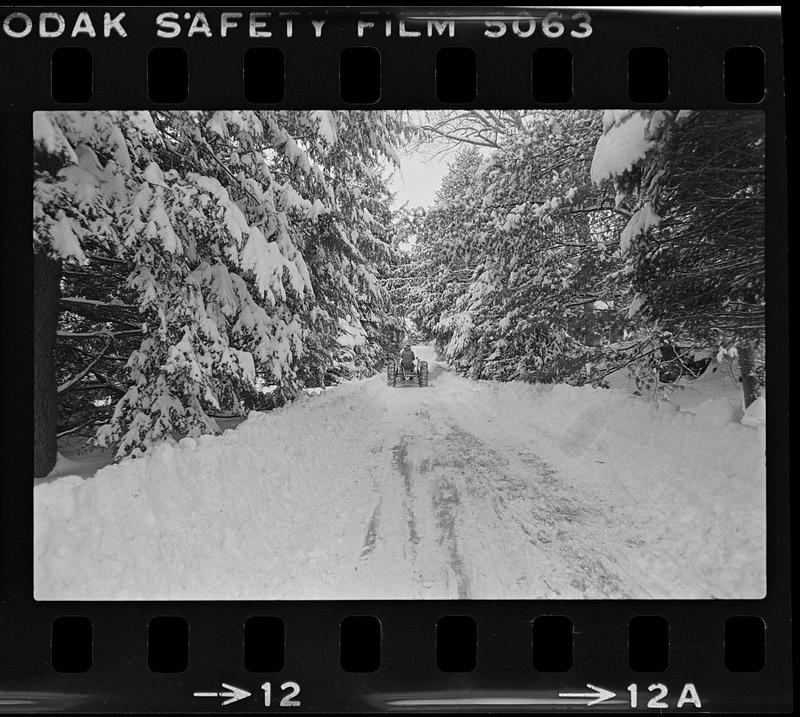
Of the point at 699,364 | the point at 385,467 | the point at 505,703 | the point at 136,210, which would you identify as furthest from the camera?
the point at 385,467

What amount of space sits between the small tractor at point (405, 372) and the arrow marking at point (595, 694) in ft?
14.1

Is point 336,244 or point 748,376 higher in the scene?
point 336,244

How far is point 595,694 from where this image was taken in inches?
85.2

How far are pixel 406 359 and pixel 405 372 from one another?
66 centimetres

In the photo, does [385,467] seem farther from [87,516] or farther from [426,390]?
[426,390]

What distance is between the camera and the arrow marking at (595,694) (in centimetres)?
216

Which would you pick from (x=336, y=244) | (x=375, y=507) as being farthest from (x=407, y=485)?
(x=336, y=244)

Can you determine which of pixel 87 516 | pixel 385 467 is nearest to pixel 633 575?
pixel 385 467

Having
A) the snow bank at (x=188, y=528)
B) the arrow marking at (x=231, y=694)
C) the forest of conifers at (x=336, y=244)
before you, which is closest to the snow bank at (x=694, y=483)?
the forest of conifers at (x=336, y=244)

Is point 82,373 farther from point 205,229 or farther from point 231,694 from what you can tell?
point 231,694

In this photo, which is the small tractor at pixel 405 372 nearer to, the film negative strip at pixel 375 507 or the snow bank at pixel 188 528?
the snow bank at pixel 188 528

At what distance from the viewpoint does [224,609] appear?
223 centimetres

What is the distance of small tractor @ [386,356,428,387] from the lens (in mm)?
6274

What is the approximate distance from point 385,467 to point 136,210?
313 centimetres
